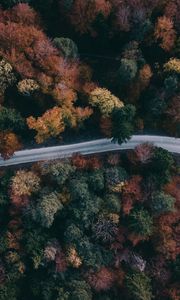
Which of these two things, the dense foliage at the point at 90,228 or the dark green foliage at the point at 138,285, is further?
the dark green foliage at the point at 138,285

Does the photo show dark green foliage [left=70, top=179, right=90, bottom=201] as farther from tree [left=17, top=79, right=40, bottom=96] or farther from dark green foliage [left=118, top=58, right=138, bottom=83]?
dark green foliage [left=118, top=58, right=138, bottom=83]

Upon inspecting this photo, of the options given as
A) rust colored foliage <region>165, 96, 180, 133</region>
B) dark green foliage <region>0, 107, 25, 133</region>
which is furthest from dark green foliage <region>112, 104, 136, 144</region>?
dark green foliage <region>0, 107, 25, 133</region>

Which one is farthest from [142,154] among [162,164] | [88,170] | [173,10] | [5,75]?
[5,75]

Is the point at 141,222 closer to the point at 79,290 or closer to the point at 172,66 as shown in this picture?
the point at 79,290

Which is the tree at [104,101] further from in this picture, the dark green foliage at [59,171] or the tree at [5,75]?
the tree at [5,75]

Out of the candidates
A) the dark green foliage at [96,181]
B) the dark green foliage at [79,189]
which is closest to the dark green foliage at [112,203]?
the dark green foliage at [96,181]

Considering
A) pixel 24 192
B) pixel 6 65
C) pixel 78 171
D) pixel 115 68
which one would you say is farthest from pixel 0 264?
pixel 115 68

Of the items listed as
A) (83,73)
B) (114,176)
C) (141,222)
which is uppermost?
(83,73)
